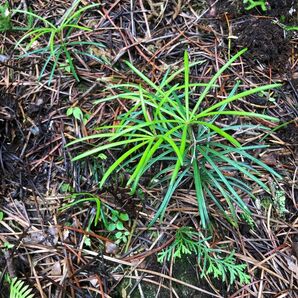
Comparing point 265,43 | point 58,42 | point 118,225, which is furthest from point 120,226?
point 265,43

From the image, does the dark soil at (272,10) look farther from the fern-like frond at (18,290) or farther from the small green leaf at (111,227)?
the fern-like frond at (18,290)

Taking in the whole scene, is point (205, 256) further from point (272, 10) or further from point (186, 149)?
point (272, 10)

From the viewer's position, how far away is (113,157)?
2066 millimetres

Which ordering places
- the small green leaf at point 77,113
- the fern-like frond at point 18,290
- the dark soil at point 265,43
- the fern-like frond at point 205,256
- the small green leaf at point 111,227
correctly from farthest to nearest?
the dark soil at point 265,43, the small green leaf at point 77,113, the small green leaf at point 111,227, the fern-like frond at point 205,256, the fern-like frond at point 18,290

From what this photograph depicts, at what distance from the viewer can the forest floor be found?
1883mm

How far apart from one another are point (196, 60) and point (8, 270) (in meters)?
1.59

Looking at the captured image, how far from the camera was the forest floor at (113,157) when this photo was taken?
1883 millimetres

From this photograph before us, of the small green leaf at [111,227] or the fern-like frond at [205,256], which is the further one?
the small green leaf at [111,227]

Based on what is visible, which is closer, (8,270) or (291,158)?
(8,270)

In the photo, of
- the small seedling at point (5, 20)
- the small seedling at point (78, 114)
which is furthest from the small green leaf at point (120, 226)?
the small seedling at point (5, 20)

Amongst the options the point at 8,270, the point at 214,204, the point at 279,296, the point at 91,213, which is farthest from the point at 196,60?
the point at 8,270

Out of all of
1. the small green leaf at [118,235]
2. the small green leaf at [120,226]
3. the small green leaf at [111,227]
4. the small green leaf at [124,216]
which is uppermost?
the small green leaf at [124,216]

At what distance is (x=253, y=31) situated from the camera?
237 centimetres

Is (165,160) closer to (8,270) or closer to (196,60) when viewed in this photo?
(196,60)
